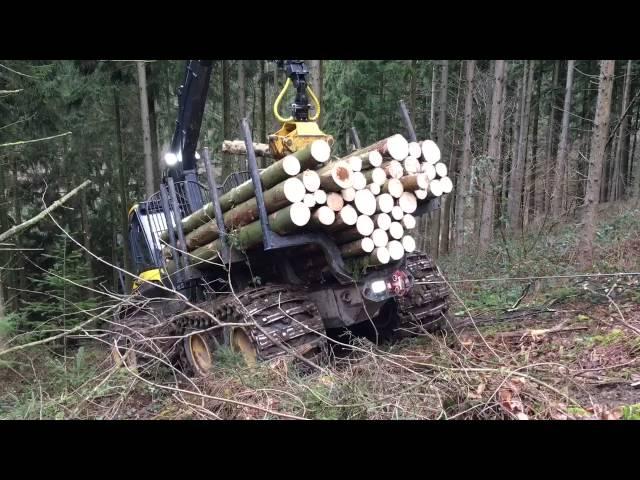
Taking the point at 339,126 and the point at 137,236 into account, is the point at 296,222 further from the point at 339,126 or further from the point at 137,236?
the point at 339,126

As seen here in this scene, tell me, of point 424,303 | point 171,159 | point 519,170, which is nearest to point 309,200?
point 424,303

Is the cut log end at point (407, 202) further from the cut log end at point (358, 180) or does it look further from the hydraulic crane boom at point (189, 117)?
the hydraulic crane boom at point (189, 117)

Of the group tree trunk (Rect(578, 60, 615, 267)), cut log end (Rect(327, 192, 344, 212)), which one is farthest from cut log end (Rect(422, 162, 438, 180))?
tree trunk (Rect(578, 60, 615, 267))

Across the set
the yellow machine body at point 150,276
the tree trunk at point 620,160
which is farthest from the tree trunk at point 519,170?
the yellow machine body at point 150,276

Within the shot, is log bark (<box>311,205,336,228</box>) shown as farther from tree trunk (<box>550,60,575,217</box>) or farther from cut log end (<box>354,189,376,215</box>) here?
tree trunk (<box>550,60,575,217</box>)

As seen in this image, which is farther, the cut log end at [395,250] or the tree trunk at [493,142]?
the tree trunk at [493,142]

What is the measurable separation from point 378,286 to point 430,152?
1655 mm

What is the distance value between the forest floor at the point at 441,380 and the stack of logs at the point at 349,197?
3.45 feet

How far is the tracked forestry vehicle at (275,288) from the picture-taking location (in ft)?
18.8

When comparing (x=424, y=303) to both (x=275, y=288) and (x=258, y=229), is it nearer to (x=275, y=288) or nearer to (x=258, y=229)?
(x=275, y=288)

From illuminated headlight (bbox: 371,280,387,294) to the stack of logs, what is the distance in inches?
12.7

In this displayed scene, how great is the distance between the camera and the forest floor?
154 inches

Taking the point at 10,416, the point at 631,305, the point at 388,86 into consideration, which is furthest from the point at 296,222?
the point at 388,86

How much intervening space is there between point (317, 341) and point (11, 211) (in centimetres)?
1642
